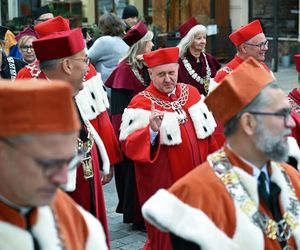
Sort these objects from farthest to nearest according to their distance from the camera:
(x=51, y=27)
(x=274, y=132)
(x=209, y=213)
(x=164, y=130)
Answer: (x=164, y=130)
(x=51, y=27)
(x=274, y=132)
(x=209, y=213)

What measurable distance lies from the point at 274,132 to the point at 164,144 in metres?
2.34

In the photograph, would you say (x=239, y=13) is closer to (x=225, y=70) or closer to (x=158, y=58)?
(x=225, y=70)

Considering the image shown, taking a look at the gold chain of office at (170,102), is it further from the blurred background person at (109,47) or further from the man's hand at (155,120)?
the blurred background person at (109,47)

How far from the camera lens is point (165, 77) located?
588 centimetres

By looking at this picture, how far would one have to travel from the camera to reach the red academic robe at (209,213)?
3.23 m

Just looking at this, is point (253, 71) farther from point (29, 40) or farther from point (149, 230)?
point (29, 40)

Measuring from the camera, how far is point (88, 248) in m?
2.97

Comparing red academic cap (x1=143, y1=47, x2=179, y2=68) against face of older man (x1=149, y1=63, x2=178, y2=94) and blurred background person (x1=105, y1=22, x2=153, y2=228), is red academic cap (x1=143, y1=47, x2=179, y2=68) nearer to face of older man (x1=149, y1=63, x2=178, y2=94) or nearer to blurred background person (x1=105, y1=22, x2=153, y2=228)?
face of older man (x1=149, y1=63, x2=178, y2=94)

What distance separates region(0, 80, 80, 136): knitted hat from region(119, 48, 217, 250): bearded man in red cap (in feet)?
10.0

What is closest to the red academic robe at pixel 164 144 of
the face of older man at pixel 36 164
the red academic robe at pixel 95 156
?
the red academic robe at pixel 95 156

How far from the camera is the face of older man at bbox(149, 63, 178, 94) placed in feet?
19.1

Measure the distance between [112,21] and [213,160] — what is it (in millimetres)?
6086

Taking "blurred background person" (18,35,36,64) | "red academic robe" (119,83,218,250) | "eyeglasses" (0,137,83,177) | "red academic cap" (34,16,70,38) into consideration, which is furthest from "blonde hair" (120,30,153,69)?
"eyeglasses" (0,137,83,177)

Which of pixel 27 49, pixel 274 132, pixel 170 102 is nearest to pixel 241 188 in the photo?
pixel 274 132
